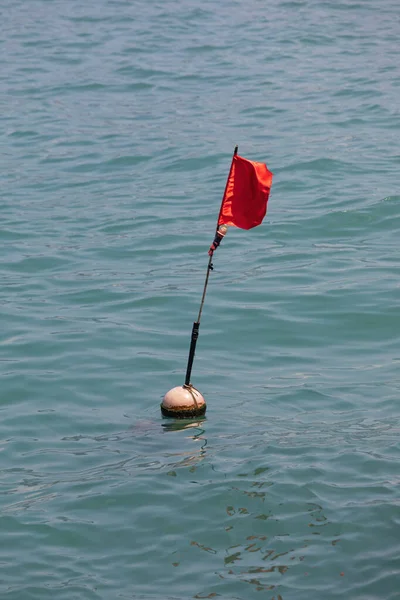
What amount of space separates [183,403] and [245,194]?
5.04 feet

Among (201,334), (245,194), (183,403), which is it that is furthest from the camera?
(201,334)

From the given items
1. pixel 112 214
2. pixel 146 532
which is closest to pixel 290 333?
pixel 146 532

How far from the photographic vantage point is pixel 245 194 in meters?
7.16

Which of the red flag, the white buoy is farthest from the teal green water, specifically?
the red flag

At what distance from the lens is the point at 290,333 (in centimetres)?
931

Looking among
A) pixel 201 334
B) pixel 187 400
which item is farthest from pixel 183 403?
pixel 201 334

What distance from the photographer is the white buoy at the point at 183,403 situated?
24.5 feet

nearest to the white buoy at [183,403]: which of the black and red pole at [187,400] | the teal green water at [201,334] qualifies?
the black and red pole at [187,400]

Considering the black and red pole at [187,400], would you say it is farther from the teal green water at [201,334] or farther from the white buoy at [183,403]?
the teal green water at [201,334]

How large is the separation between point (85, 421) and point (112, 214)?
570 centimetres

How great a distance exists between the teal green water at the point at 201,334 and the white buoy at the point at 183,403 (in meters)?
0.11

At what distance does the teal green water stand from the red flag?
1490mm

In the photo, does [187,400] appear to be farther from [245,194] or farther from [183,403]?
[245,194]

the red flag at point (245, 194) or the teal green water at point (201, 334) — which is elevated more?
the red flag at point (245, 194)
